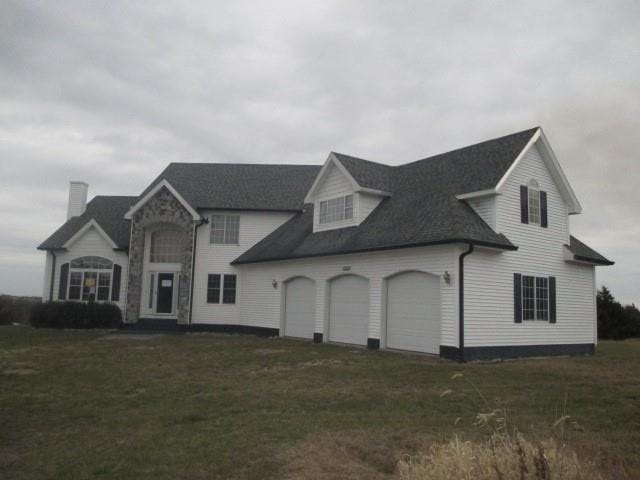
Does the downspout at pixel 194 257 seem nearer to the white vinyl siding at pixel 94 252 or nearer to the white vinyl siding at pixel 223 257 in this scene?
the white vinyl siding at pixel 223 257

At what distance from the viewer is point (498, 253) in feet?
53.7

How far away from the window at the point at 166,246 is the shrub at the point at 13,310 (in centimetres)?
939

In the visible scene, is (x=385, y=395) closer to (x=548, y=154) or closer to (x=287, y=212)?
(x=548, y=154)

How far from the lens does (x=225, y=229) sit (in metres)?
26.8

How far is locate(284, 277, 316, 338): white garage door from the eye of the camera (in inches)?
849

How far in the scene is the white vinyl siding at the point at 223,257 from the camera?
25844 mm

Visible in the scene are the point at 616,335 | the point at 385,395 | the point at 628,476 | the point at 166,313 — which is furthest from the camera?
the point at 616,335

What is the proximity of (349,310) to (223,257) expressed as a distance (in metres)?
9.31

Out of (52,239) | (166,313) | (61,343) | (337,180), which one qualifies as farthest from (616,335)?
(52,239)

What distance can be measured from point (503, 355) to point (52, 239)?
2315cm

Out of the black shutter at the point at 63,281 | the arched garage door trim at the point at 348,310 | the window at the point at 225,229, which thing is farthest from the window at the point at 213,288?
the arched garage door trim at the point at 348,310

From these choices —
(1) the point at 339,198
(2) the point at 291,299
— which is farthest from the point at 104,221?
(1) the point at 339,198

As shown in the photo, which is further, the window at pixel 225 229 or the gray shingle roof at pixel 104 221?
the gray shingle roof at pixel 104 221

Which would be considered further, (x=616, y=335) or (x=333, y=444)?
(x=616, y=335)
